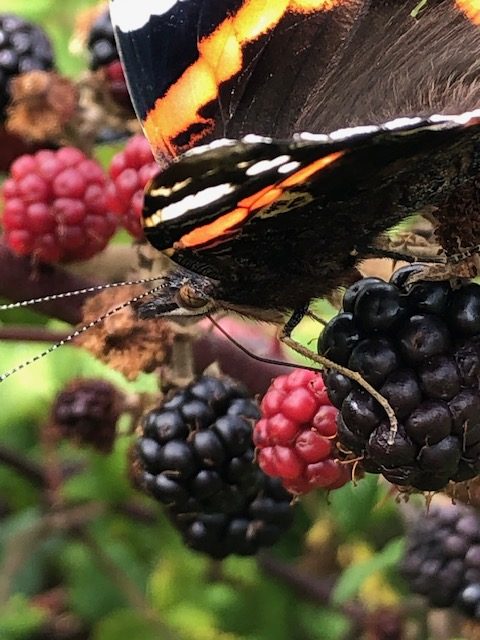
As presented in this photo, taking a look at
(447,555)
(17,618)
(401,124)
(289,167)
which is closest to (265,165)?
(289,167)

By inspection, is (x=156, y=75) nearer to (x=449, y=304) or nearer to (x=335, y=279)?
(x=335, y=279)

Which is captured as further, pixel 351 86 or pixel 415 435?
pixel 351 86

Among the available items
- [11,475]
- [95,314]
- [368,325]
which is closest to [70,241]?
[95,314]

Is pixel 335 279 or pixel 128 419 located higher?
pixel 335 279

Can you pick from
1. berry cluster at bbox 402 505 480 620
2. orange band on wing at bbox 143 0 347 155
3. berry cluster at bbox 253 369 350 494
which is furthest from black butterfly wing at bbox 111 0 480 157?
berry cluster at bbox 402 505 480 620

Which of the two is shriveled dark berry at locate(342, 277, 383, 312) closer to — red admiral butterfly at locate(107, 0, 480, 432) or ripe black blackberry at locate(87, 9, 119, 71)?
red admiral butterfly at locate(107, 0, 480, 432)

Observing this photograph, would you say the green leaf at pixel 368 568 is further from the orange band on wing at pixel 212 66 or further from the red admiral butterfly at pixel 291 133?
the orange band on wing at pixel 212 66

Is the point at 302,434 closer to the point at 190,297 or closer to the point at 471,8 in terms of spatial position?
the point at 190,297
